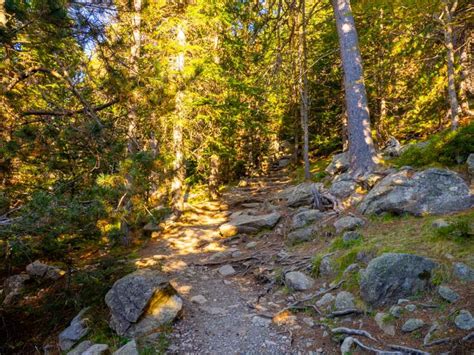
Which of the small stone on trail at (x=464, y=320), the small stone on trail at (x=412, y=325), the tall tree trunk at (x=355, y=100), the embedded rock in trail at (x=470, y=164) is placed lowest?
the small stone on trail at (x=412, y=325)

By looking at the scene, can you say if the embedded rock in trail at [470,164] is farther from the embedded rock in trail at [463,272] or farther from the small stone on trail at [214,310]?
the small stone on trail at [214,310]

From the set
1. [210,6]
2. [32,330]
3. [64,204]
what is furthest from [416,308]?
[210,6]

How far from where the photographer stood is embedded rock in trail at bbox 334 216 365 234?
22.6ft

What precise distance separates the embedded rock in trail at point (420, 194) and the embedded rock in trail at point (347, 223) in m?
0.41

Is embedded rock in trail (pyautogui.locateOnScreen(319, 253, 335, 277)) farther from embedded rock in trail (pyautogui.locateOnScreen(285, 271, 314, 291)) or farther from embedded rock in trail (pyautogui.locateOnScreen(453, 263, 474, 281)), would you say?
embedded rock in trail (pyautogui.locateOnScreen(453, 263, 474, 281))

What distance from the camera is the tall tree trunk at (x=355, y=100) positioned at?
28.9ft

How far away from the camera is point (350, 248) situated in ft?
19.7

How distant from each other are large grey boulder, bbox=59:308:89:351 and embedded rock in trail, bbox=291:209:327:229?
19.0 feet

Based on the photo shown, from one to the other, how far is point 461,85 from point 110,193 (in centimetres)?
1551

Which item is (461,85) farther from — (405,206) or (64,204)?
(64,204)

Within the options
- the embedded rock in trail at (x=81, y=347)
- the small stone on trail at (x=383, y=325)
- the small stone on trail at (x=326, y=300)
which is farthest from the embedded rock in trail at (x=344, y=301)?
the embedded rock in trail at (x=81, y=347)

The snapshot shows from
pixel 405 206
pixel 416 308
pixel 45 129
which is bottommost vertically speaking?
pixel 416 308

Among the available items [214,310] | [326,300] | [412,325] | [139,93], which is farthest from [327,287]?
[139,93]

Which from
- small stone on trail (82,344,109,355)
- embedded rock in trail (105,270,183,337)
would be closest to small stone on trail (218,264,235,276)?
embedded rock in trail (105,270,183,337)
